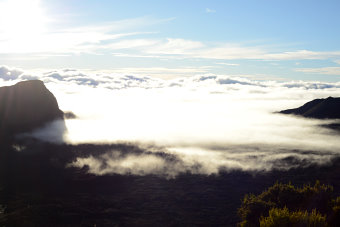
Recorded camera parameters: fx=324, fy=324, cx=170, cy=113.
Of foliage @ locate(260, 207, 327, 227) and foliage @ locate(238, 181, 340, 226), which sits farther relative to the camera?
foliage @ locate(238, 181, 340, 226)

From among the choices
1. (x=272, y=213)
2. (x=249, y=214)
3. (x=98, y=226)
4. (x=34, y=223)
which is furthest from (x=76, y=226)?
(x=272, y=213)

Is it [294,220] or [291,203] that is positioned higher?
[294,220]

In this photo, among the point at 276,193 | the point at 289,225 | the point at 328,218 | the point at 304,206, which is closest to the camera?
the point at 289,225

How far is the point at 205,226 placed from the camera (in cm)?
19812

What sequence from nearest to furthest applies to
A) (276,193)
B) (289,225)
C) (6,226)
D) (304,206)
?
(289,225)
(304,206)
(276,193)
(6,226)

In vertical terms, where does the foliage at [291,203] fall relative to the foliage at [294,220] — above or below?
below

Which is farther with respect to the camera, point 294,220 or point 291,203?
point 291,203

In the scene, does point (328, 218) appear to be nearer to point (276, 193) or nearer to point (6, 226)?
point (276, 193)

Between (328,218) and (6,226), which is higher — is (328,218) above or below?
above

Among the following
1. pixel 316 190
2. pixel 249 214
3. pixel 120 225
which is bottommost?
pixel 120 225

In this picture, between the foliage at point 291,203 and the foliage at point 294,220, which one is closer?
the foliage at point 294,220

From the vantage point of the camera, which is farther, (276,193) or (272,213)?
(276,193)

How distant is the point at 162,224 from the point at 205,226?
86.5 feet

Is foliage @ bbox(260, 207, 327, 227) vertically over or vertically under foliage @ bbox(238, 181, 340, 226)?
over
